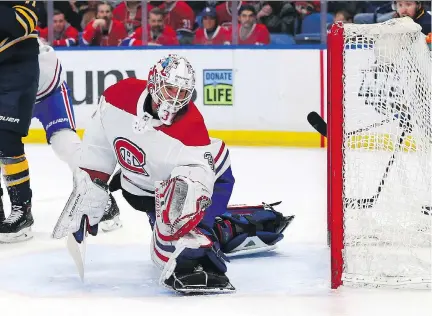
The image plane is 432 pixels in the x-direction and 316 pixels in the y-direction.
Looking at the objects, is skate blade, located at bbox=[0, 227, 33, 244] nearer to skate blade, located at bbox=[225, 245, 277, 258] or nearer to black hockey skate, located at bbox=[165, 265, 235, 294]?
skate blade, located at bbox=[225, 245, 277, 258]

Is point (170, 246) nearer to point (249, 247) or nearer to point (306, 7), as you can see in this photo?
point (249, 247)

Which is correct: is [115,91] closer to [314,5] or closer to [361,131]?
[361,131]

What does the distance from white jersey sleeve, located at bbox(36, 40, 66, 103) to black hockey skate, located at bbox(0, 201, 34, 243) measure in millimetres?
498

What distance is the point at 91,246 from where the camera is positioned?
392 cm

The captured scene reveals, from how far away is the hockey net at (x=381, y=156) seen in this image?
317 cm

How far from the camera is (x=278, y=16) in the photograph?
275 inches

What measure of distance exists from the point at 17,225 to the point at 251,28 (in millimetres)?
3270

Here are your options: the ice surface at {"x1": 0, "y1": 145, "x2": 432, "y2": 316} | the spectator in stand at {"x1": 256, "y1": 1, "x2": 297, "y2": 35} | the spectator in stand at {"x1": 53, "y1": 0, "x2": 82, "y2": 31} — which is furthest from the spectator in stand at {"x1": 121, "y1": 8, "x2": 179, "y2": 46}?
the ice surface at {"x1": 0, "y1": 145, "x2": 432, "y2": 316}

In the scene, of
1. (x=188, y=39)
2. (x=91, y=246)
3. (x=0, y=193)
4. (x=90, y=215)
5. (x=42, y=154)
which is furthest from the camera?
(x=188, y=39)

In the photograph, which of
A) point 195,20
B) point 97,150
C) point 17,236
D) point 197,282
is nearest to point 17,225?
point 17,236

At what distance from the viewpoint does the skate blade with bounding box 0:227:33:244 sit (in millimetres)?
4023

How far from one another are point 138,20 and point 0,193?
10.4 feet

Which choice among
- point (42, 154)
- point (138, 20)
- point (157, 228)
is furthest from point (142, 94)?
point (138, 20)

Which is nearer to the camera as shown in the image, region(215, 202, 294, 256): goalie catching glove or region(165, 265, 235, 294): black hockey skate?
region(165, 265, 235, 294): black hockey skate
